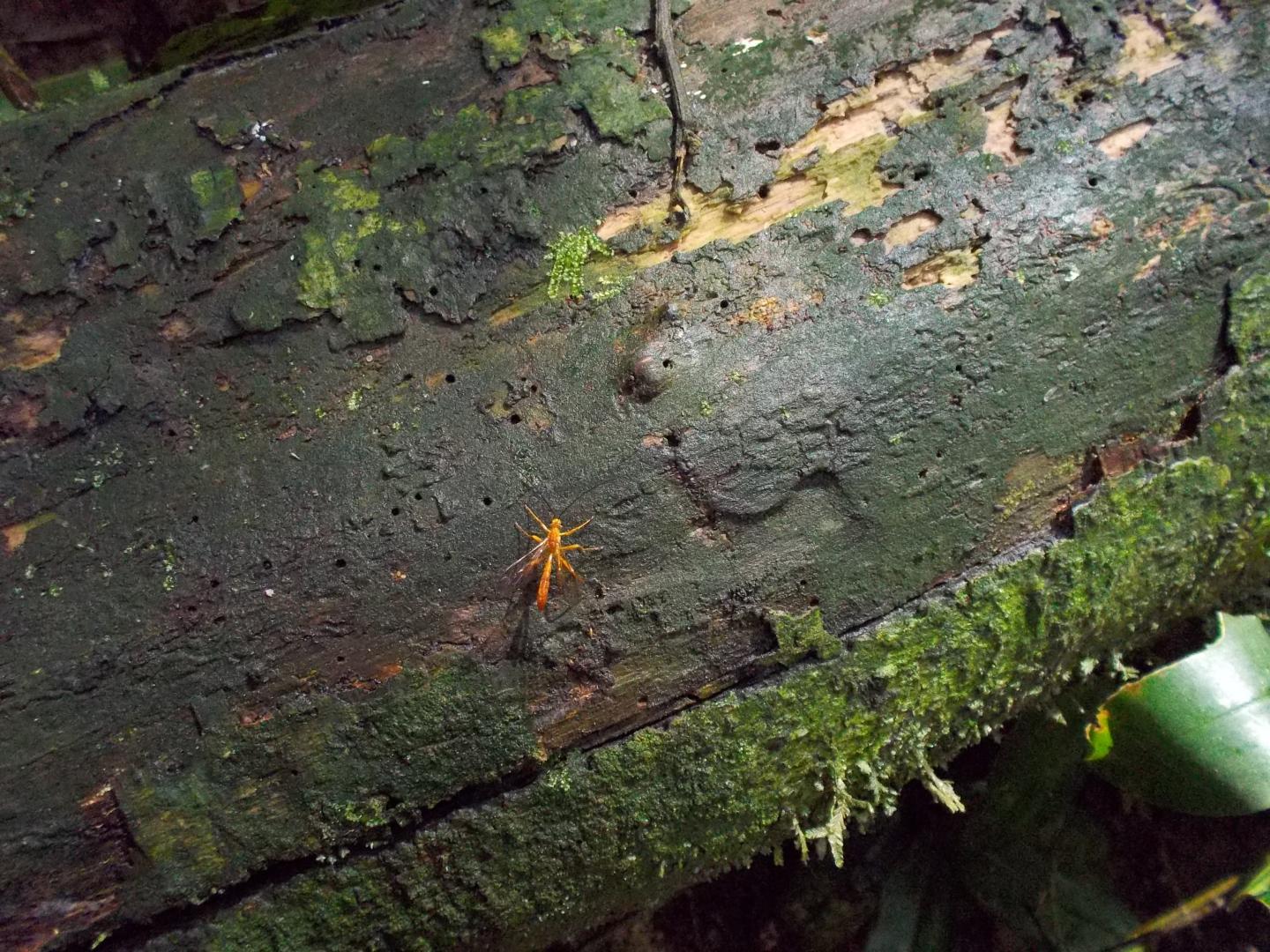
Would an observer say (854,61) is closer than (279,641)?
No

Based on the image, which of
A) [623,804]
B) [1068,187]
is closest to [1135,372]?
[1068,187]

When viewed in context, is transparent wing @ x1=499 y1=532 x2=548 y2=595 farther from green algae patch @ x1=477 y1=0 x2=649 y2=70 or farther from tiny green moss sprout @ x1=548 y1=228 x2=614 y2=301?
green algae patch @ x1=477 y1=0 x2=649 y2=70

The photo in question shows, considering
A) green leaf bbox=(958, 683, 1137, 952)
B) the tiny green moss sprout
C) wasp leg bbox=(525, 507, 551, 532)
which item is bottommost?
green leaf bbox=(958, 683, 1137, 952)

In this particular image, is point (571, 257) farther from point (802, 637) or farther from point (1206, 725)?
point (1206, 725)

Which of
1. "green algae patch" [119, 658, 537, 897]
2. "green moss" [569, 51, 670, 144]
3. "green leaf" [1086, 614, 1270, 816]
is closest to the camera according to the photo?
"green algae patch" [119, 658, 537, 897]

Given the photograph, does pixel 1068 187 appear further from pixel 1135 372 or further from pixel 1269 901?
pixel 1269 901

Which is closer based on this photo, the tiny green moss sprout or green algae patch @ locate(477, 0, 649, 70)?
the tiny green moss sprout

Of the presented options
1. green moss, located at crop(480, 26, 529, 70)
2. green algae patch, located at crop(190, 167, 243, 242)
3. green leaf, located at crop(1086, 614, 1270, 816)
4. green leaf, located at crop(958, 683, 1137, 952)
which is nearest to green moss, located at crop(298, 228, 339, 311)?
green algae patch, located at crop(190, 167, 243, 242)

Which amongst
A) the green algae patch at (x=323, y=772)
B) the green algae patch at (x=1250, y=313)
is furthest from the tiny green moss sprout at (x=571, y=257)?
the green algae patch at (x=1250, y=313)

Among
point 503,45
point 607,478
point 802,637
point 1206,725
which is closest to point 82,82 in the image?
point 503,45
